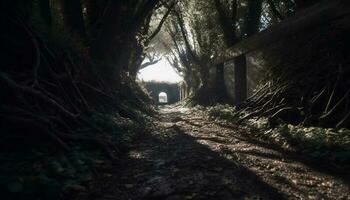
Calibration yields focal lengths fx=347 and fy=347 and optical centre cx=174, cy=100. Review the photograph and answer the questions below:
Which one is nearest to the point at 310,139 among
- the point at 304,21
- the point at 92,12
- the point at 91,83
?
the point at 304,21

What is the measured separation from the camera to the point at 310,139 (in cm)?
604

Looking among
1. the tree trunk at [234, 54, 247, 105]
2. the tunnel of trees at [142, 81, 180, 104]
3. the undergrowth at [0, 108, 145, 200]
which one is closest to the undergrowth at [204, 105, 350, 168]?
the undergrowth at [0, 108, 145, 200]

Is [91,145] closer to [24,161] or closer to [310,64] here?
[24,161]

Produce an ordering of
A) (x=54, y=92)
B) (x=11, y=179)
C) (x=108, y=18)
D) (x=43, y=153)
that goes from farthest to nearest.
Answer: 1. (x=108, y=18)
2. (x=54, y=92)
3. (x=43, y=153)
4. (x=11, y=179)

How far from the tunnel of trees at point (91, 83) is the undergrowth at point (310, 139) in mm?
251

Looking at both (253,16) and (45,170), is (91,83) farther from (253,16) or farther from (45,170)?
(253,16)

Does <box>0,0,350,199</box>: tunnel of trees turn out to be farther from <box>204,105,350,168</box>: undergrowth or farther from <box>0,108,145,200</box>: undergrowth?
<box>204,105,350,168</box>: undergrowth

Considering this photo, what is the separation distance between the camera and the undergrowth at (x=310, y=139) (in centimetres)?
524

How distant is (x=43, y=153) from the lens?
4473 millimetres

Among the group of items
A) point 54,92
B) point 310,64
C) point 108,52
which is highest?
point 108,52

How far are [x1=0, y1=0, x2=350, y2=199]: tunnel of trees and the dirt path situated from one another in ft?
1.76

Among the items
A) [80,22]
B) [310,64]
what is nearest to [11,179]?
[310,64]

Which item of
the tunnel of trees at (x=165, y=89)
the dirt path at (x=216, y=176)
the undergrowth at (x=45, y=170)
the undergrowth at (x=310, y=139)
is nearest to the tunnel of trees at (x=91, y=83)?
the undergrowth at (x=45, y=170)

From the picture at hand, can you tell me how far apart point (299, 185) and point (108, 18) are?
29.7 feet
